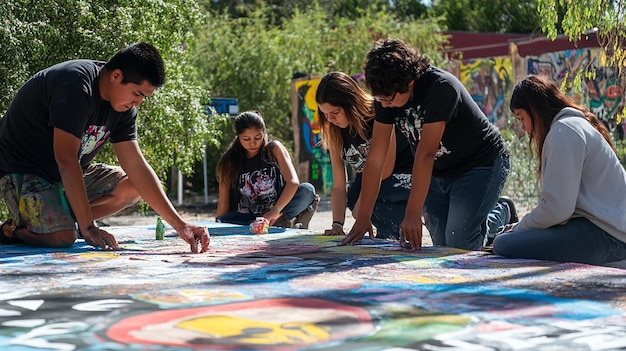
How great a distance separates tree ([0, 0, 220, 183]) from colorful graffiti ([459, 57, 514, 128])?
30.1ft

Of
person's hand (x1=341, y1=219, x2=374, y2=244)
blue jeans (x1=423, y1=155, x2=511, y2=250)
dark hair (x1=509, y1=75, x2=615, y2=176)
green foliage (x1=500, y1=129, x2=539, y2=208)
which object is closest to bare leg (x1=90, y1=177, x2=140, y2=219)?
person's hand (x1=341, y1=219, x2=374, y2=244)

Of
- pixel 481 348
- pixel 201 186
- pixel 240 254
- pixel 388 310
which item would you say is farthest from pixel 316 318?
pixel 201 186

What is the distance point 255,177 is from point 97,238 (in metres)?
2.11

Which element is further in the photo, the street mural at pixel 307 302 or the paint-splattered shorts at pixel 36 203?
the paint-splattered shorts at pixel 36 203

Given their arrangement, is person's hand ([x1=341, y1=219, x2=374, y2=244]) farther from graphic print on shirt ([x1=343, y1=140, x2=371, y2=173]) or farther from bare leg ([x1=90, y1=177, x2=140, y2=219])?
bare leg ([x1=90, y1=177, x2=140, y2=219])

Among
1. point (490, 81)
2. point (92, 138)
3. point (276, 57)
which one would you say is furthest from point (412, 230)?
point (490, 81)

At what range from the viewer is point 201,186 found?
1750 cm

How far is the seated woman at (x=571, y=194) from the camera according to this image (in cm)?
387

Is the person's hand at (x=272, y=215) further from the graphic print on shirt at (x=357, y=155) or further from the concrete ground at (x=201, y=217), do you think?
the concrete ground at (x=201, y=217)

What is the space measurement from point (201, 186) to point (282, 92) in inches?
112

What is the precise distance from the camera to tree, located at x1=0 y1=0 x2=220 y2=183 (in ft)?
22.9

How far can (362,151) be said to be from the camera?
18.1 feet

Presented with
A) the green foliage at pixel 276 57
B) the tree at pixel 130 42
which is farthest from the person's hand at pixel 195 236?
the green foliage at pixel 276 57

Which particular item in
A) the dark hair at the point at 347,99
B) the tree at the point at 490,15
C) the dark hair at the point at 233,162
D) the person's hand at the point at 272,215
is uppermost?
the tree at the point at 490,15
